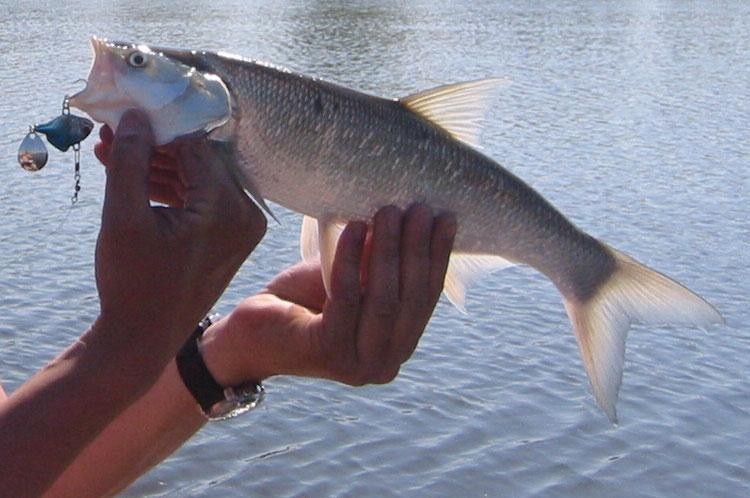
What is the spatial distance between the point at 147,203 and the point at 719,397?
718 centimetres

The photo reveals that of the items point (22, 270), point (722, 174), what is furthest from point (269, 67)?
point (722, 174)

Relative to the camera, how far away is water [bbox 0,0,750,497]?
7.62 meters

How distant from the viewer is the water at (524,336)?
7617 millimetres

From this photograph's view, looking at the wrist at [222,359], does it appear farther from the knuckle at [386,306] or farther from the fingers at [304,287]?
the knuckle at [386,306]

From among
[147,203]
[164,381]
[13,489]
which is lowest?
[164,381]

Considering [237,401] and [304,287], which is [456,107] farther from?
[237,401]

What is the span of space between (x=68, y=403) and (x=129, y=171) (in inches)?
16.1

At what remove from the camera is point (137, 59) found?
2.64 m

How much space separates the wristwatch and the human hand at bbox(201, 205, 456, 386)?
32 mm

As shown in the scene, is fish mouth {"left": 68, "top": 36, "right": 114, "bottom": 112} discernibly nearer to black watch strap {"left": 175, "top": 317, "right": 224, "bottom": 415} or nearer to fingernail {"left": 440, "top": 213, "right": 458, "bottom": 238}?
black watch strap {"left": 175, "top": 317, "right": 224, "bottom": 415}

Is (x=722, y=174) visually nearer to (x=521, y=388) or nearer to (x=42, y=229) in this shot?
(x=521, y=388)

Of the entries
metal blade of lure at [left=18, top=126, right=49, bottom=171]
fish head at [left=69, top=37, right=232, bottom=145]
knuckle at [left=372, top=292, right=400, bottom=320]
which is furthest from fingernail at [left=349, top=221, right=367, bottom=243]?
metal blade of lure at [left=18, top=126, right=49, bottom=171]

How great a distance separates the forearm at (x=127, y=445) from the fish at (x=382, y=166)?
49 cm

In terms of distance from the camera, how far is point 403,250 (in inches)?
104
